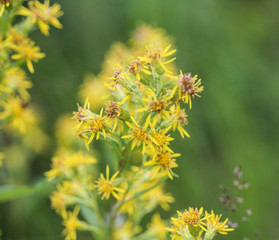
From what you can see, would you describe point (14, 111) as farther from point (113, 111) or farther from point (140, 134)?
A: point (140, 134)

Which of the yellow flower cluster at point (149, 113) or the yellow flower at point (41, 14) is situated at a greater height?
the yellow flower at point (41, 14)

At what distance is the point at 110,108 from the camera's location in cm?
220

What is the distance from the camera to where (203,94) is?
5.21 metres

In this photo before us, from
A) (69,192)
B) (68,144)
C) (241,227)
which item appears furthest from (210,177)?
(69,192)

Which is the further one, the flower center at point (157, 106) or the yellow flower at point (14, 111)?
the yellow flower at point (14, 111)

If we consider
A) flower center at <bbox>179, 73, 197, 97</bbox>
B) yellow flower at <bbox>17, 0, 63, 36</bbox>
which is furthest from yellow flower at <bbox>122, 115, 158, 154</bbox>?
yellow flower at <bbox>17, 0, 63, 36</bbox>

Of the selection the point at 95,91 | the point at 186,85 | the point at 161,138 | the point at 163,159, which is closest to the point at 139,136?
the point at 161,138

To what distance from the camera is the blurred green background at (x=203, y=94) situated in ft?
15.0

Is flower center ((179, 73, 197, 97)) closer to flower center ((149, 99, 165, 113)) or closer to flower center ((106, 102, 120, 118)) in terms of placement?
flower center ((149, 99, 165, 113))

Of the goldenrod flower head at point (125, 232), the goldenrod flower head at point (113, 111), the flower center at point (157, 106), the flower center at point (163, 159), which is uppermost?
the goldenrod flower head at point (113, 111)

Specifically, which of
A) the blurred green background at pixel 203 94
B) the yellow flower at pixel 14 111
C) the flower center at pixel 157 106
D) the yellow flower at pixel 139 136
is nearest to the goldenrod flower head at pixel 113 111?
the yellow flower at pixel 139 136

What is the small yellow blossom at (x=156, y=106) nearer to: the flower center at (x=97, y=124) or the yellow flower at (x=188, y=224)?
the flower center at (x=97, y=124)

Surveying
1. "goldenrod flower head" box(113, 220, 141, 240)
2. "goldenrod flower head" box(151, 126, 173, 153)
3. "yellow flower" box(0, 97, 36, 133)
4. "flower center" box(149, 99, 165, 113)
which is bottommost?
"goldenrod flower head" box(113, 220, 141, 240)

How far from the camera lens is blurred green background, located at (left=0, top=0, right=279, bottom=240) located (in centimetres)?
457
